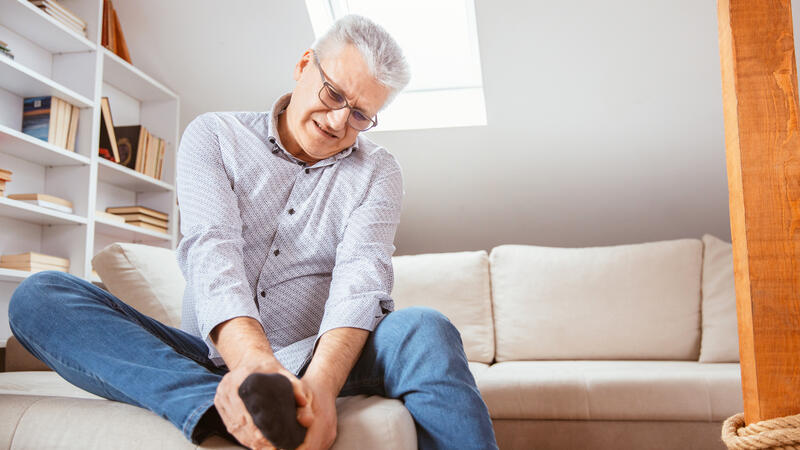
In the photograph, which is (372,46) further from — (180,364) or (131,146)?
(131,146)

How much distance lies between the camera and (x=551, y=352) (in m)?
2.81

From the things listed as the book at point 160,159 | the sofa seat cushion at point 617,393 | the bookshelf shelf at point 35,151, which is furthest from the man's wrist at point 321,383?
the book at point 160,159

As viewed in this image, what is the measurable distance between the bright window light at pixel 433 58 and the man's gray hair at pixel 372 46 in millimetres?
1960

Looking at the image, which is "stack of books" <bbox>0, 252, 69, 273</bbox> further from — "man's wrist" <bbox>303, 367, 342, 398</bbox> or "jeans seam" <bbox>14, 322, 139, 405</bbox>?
"man's wrist" <bbox>303, 367, 342, 398</bbox>

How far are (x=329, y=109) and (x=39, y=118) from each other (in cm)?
206

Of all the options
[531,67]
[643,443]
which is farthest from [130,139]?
[643,443]

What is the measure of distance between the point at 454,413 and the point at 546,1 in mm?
2242

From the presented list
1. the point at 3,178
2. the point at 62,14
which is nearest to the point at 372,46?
the point at 3,178

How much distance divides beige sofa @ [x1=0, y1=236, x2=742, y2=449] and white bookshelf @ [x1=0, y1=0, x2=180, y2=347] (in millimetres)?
921

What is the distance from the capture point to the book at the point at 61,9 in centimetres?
280

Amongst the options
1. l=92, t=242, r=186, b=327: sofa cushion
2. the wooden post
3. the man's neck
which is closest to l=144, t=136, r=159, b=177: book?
l=92, t=242, r=186, b=327: sofa cushion

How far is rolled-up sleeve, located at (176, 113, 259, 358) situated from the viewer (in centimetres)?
112

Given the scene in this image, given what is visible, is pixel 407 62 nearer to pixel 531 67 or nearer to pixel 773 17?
pixel 773 17

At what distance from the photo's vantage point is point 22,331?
1129 millimetres
